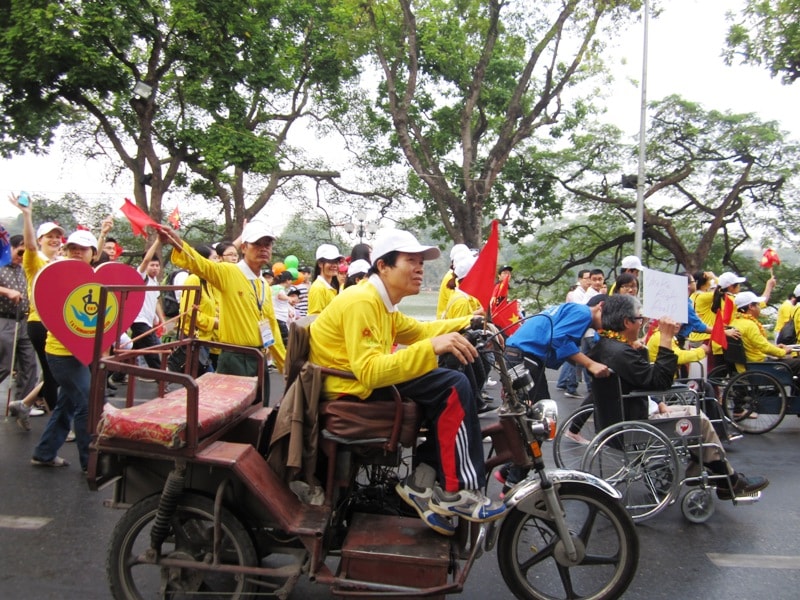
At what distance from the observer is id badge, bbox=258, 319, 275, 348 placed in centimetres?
451

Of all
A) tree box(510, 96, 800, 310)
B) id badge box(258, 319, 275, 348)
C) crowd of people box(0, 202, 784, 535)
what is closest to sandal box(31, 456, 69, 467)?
crowd of people box(0, 202, 784, 535)

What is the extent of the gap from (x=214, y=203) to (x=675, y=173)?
48.1ft

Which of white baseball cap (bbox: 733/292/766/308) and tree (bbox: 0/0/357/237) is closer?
white baseball cap (bbox: 733/292/766/308)

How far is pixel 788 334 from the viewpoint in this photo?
873 cm

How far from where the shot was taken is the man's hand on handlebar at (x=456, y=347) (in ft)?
8.42

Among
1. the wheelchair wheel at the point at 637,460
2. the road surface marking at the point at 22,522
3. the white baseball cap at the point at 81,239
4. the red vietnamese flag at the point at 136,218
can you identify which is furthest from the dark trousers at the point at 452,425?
the white baseball cap at the point at 81,239

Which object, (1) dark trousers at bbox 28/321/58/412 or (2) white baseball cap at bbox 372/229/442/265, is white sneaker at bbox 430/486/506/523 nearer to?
(2) white baseball cap at bbox 372/229/442/265

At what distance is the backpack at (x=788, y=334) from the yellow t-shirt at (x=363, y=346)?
25.6 ft

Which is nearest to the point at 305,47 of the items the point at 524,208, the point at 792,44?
the point at 524,208

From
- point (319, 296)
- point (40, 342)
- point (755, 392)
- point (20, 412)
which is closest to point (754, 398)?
point (755, 392)

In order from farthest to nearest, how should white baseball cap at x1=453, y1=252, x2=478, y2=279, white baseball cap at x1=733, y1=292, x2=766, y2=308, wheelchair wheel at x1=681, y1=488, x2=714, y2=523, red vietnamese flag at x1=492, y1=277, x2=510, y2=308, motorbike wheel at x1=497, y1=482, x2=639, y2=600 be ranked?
white baseball cap at x1=733, y1=292, x2=766, y2=308 → white baseball cap at x1=453, y1=252, x2=478, y2=279 → wheelchair wheel at x1=681, y1=488, x2=714, y2=523 → red vietnamese flag at x1=492, y1=277, x2=510, y2=308 → motorbike wheel at x1=497, y1=482, x2=639, y2=600

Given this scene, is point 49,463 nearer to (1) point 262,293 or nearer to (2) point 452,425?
(1) point 262,293

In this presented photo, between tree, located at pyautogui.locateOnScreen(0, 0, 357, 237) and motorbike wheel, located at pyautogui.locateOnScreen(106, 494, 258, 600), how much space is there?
14.4 m

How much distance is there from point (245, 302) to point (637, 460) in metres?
2.85
